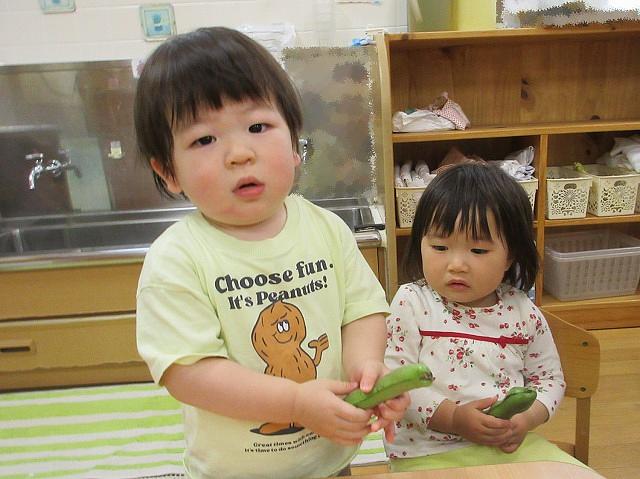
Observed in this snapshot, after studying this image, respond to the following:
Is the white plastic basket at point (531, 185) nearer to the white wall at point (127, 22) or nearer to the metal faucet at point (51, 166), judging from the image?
the white wall at point (127, 22)

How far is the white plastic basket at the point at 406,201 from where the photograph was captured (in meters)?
1.90

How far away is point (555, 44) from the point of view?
2180 mm

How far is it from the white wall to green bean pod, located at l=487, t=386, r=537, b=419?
1.74m

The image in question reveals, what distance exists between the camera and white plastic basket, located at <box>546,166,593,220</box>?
200cm

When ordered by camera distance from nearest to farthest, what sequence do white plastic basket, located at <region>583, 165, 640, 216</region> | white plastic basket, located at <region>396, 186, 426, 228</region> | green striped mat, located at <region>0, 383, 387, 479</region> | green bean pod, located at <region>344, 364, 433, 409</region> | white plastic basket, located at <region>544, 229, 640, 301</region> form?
green bean pod, located at <region>344, 364, 433, 409</region>, green striped mat, located at <region>0, 383, 387, 479</region>, white plastic basket, located at <region>396, 186, 426, 228</region>, white plastic basket, located at <region>583, 165, 640, 216</region>, white plastic basket, located at <region>544, 229, 640, 301</region>

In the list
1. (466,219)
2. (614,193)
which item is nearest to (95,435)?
(466,219)

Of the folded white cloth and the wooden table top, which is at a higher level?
the folded white cloth

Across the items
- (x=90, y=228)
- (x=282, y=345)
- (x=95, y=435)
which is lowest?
(x=95, y=435)

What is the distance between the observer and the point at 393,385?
491 millimetres

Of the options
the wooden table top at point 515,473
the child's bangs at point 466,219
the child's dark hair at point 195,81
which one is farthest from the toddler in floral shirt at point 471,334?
the child's dark hair at point 195,81

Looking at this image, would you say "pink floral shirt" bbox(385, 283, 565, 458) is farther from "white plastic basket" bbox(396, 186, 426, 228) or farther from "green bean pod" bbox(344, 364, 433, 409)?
"white plastic basket" bbox(396, 186, 426, 228)

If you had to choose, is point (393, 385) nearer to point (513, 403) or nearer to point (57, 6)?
point (513, 403)

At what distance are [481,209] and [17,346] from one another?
1.76 m

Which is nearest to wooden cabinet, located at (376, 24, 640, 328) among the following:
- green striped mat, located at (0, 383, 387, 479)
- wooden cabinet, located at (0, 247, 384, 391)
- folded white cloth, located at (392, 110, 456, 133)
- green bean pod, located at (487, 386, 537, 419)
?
folded white cloth, located at (392, 110, 456, 133)
